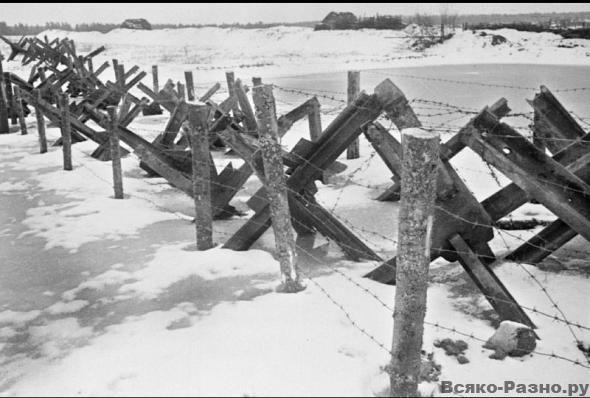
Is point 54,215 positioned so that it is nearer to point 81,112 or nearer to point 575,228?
point 575,228

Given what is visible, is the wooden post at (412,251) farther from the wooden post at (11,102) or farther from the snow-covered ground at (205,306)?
the wooden post at (11,102)

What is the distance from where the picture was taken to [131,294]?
16.3ft

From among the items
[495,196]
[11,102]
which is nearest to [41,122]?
[11,102]

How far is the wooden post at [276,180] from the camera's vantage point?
4.57 meters

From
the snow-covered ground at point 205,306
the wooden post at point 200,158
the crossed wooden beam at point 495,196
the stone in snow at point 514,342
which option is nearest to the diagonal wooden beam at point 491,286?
the crossed wooden beam at point 495,196

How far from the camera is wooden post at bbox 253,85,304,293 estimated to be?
457 cm

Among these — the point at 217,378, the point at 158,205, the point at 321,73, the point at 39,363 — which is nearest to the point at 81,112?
the point at 158,205

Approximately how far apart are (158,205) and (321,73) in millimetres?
25105

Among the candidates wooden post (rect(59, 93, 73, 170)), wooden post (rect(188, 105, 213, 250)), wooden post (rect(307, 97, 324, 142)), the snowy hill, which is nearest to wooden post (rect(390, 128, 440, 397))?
wooden post (rect(188, 105, 213, 250))

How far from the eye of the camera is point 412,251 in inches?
121

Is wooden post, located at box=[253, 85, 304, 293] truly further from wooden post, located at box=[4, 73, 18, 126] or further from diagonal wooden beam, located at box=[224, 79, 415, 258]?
wooden post, located at box=[4, 73, 18, 126]

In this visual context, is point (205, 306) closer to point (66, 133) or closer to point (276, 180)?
point (276, 180)

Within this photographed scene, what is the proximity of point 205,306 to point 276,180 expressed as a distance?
1.26 meters

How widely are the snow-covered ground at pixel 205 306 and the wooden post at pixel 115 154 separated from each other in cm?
22
